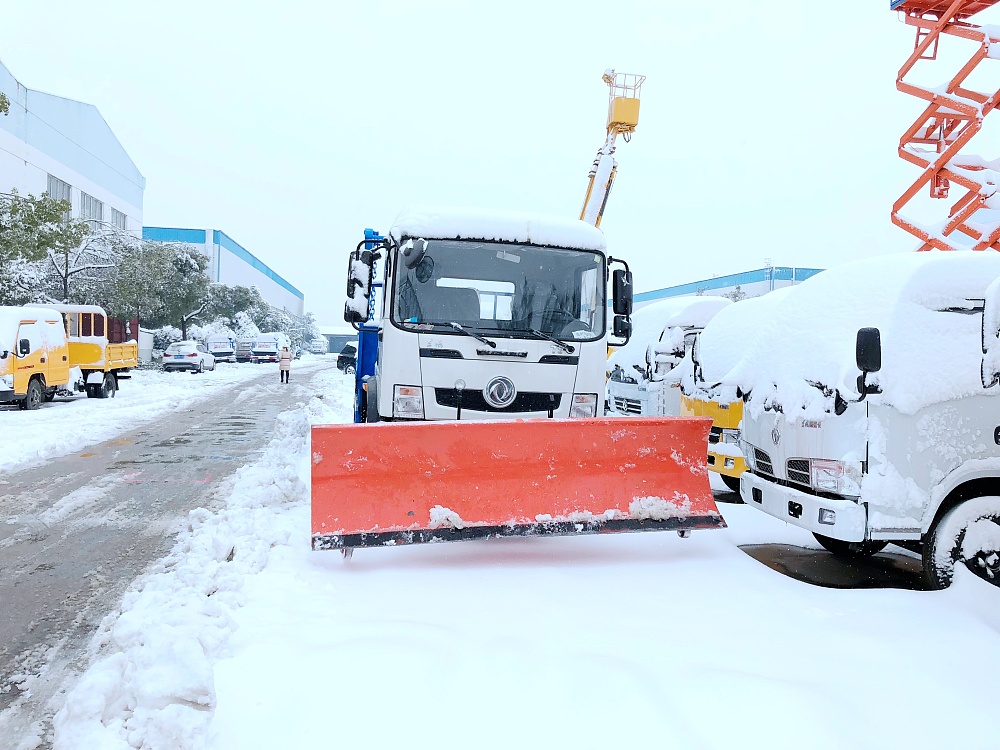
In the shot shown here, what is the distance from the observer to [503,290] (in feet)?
20.9

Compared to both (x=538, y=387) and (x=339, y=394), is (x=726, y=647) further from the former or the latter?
(x=339, y=394)

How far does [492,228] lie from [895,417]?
11.5ft

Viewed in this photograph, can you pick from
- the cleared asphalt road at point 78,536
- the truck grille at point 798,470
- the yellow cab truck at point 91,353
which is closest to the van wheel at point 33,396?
the yellow cab truck at point 91,353

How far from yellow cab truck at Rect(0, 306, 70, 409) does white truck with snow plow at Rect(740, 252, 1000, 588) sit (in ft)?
51.1

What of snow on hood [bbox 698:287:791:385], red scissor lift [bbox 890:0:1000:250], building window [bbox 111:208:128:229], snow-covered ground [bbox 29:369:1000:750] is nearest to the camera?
snow-covered ground [bbox 29:369:1000:750]

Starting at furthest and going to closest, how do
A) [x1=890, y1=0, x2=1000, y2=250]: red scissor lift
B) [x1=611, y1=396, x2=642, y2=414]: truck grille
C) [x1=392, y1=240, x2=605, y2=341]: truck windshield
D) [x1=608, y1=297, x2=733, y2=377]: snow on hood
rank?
[x1=890, y1=0, x2=1000, y2=250]: red scissor lift < [x1=611, y1=396, x2=642, y2=414]: truck grille < [x1=608, y1=297, x2=733, y2=377]: snow on hood < [x1=392, y1=240, x2=605, y2=341]: truck windshield

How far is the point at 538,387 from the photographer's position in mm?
6234

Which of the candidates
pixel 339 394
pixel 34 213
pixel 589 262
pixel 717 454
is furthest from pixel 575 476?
pixel 34 213

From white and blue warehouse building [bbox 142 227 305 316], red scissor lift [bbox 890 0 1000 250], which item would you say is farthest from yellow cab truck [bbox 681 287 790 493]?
white and blue warehouse building [bbox 142 227 305 316]

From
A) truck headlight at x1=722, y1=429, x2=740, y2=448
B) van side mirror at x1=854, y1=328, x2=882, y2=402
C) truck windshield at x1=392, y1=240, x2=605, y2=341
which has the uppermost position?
truck windshield at x1=392, y1=240, x2=605, y2=341

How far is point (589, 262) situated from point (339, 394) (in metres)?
15.3

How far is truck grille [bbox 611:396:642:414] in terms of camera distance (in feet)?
37.8

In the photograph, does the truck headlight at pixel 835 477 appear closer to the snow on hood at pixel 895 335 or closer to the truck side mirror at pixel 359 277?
the snow on hood at pixel 895 335

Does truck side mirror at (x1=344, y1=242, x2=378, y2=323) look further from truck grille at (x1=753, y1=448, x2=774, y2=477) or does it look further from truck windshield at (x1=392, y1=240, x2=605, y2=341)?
truck grille at (x1=753, y1=448, x2=774, y2=477)
